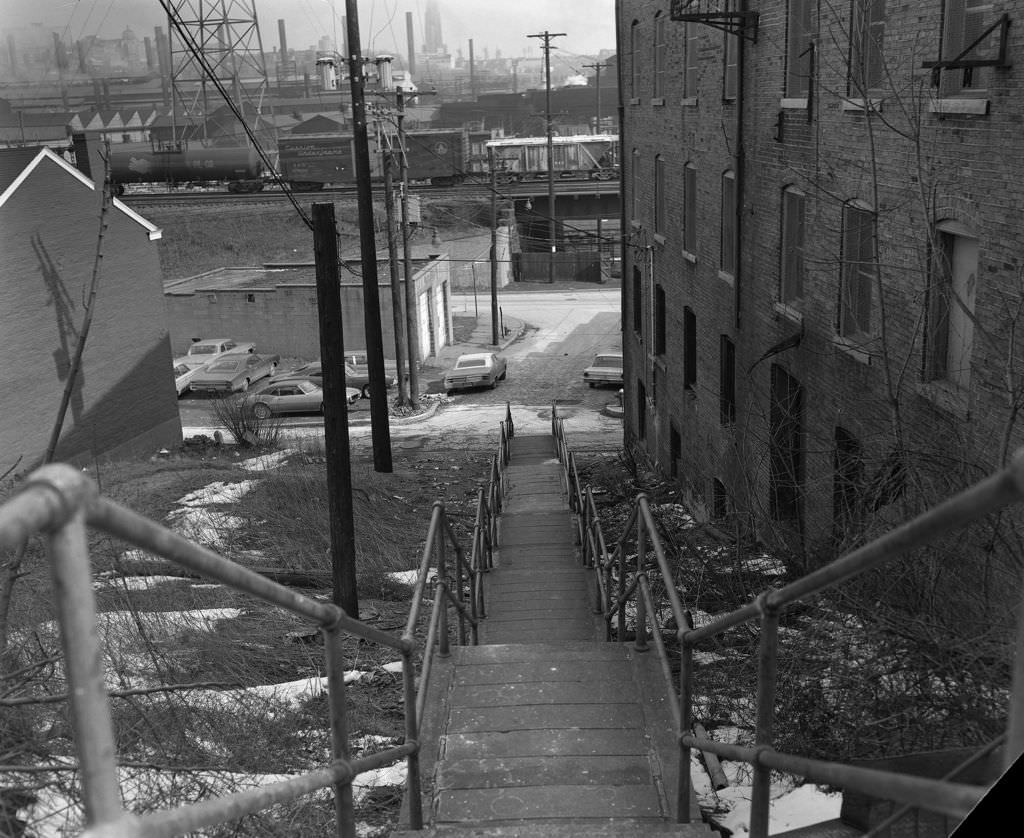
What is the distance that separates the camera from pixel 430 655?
5.69 m

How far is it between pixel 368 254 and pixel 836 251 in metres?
10.0

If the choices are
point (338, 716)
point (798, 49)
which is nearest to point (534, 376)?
point (798, 49)

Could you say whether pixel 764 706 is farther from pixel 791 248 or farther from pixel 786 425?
pixel 791 248

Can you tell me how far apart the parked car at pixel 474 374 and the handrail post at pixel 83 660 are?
120 ft

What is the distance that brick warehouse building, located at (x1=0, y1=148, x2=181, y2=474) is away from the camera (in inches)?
966

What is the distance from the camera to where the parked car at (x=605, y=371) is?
37719mm

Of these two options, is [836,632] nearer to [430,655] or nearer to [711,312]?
[430,655]

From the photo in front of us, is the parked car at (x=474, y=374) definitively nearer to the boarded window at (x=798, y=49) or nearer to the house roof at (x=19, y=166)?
the house roof at (x=19, y=166)

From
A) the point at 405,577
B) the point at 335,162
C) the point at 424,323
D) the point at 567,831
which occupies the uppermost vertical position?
the point at 335,162

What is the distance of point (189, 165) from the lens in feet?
221

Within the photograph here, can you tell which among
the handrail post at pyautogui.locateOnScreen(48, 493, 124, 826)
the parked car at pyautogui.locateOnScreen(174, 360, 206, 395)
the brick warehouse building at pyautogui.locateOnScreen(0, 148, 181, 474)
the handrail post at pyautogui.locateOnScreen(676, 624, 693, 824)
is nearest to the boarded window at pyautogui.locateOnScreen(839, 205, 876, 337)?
the handrail post at pyautogui.locateOnScreen(676, 624, 693, 824)

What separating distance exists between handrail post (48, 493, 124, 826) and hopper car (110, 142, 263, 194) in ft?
225

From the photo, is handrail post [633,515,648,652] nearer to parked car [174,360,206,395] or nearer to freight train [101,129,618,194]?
parked car [174,360,206,395]

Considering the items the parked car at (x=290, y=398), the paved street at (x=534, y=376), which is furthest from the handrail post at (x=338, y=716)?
the parked car at (x=290, y=398)
